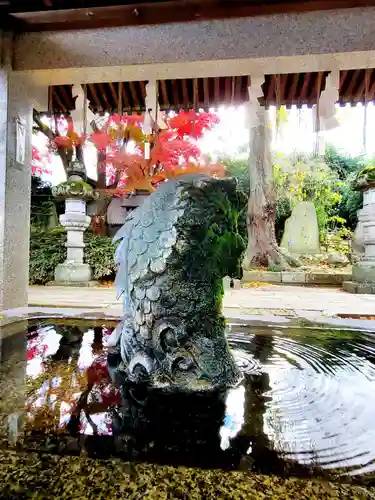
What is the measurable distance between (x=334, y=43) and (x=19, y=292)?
429 cm

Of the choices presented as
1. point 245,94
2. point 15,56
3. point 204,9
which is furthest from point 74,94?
point 245,94

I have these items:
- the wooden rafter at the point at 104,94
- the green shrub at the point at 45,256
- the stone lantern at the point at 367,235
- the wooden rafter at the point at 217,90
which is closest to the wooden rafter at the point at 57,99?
the wooden rafter at the point at 104,94

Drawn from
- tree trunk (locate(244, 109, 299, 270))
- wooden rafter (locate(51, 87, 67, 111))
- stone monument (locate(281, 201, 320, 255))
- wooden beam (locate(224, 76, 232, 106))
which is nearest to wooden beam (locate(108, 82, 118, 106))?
wooden rafter (locate(51, 87, 67, 111))

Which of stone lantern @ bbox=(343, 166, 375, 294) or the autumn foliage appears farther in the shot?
the autumn foliage

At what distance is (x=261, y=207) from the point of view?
10.6 meters

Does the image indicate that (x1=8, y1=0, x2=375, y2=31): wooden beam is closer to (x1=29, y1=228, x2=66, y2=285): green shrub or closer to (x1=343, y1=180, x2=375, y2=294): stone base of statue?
(x1=343, y1=180, x2=375, y2=294): stone base of statue

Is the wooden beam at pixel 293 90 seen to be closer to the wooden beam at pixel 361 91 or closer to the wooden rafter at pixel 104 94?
the wooden beam at pixel 361 91

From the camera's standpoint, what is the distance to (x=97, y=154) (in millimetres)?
11250

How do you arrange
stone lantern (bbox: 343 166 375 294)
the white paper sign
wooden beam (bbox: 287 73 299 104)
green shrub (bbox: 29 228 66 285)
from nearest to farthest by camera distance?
the white paper sign → wooden beam (bbox: 287 73 299 104) → stone lantern (bbox: 343 166 375 294) → green shrub (bbox: 29 228 66 285)

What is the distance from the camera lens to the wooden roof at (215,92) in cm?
442

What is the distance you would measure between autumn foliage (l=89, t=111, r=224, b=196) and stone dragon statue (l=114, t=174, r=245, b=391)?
7241 millimetres

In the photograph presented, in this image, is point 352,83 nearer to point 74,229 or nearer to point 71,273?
point 74,229

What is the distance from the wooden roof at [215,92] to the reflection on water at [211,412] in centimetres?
345

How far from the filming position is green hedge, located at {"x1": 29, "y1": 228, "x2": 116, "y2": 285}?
27.7ft
